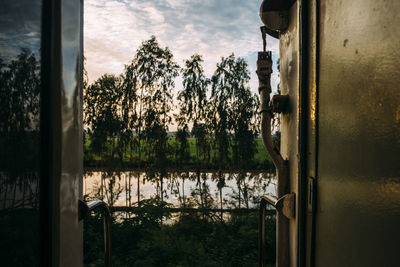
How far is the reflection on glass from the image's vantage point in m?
0.65

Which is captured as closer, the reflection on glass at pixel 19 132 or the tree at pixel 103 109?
the reflection on glass at pixel 19 132

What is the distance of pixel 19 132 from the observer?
716mm

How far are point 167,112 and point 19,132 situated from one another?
22.9 feet

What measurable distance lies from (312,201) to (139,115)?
22.7 feet

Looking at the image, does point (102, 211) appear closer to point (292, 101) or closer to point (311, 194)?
point (311, 194)

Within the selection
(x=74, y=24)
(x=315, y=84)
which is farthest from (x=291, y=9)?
(x=74, y=24)

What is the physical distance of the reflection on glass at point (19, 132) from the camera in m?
0.65

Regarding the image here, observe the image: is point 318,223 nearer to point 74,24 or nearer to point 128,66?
point 74,24

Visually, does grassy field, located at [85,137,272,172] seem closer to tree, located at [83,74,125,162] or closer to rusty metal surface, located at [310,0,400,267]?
tree, located at [83,74,125,162]

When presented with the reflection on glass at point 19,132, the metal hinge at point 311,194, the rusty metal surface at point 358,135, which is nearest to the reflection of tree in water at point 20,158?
the reflection on glass at point 19,132

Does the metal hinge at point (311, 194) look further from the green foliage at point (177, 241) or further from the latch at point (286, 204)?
the green foliage at point (177, 241)

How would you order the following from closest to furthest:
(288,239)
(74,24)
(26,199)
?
(26,199)
(74,24)
(288,239)

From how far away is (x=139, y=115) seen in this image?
7.68 metres

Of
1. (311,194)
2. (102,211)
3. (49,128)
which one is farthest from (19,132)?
(311,194)
